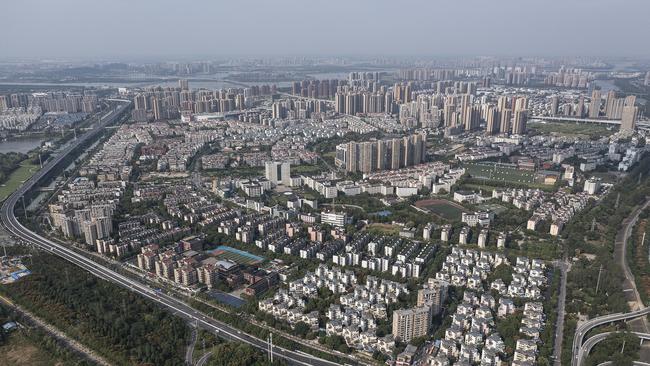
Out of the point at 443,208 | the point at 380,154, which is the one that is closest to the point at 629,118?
the point at 380,154

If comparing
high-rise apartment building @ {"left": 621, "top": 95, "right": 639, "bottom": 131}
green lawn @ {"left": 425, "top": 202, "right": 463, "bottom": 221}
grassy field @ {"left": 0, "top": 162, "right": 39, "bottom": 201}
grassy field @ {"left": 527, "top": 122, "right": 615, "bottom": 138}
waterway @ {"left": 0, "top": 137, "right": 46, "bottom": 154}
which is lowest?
green lawn @ {"left": 425, "top": 202, "right": 463, "bottom": 221}

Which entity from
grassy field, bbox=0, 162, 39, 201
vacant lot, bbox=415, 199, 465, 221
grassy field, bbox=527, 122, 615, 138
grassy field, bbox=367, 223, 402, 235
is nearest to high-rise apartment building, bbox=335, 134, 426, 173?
vacant lot, bbox=415, 199, 465, 221

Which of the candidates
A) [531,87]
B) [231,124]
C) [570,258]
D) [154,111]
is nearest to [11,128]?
[154,111]

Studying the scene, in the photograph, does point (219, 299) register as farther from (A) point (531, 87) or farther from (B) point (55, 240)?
(A) point (531, 87)

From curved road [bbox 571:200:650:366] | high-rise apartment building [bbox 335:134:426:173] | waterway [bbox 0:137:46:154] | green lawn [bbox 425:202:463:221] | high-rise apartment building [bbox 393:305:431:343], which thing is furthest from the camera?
waterway [bbox 0:137:46:154]

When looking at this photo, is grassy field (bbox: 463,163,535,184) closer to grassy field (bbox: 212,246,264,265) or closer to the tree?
grassy field (bbox: 212,246,264,265)

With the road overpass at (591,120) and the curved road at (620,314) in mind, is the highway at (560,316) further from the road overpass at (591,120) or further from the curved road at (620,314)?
the road overpass at (591,120)

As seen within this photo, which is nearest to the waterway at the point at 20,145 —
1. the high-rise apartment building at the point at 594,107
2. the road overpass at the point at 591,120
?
the road overpass at the point at 591,120
